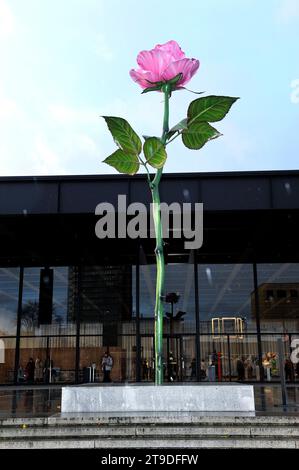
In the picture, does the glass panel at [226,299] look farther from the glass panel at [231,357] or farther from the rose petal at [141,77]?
the rose petal at [141,77]

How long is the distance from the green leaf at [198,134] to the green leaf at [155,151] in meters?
0.51

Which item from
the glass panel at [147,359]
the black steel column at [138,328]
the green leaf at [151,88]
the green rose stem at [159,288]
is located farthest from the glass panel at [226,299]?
the green leaf at [151,88]

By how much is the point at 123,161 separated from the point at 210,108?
163cm

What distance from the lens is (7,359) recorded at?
19.8m

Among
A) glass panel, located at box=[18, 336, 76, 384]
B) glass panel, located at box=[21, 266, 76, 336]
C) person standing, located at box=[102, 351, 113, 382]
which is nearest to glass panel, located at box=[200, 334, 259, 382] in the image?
person standing, located at box=[102, 351, 113, 382]

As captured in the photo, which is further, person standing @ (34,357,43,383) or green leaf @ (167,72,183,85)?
person standing @ (34,357,43,383)

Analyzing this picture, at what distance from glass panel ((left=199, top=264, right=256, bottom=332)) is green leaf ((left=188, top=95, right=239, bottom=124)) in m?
12.1

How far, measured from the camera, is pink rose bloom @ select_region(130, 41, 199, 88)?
784cm

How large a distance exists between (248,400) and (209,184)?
8.48 m

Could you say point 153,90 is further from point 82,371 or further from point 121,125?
point 82,371

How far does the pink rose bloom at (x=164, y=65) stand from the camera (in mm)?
7836

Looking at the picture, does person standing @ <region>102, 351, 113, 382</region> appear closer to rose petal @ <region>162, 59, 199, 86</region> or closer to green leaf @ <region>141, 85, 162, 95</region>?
green leaf @ <region>141, 85, 162, 95</region>

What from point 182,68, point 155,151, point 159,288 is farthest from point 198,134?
point 159,288

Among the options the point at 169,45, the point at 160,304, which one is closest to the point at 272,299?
the point at 160,304
